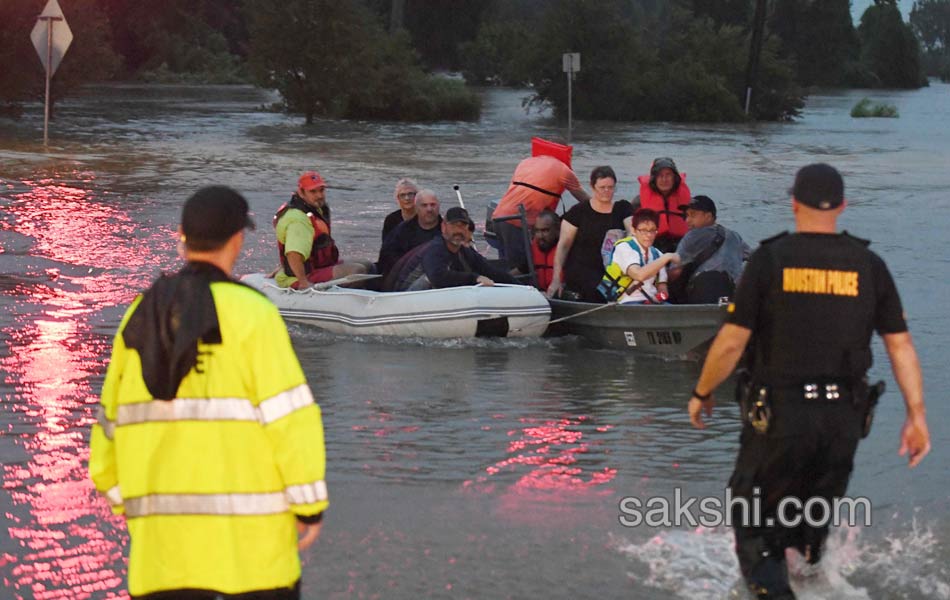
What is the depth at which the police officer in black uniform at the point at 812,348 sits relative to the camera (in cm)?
530

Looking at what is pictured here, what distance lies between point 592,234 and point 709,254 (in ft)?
3.62

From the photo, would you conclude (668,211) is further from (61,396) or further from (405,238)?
(61,396)

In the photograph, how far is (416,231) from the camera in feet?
45.0

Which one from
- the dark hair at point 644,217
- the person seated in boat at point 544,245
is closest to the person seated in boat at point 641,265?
the dark hair at point 644,217

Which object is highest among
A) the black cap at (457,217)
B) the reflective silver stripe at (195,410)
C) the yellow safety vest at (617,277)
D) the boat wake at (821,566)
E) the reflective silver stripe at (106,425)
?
the reflective silver stripe at (195,410)

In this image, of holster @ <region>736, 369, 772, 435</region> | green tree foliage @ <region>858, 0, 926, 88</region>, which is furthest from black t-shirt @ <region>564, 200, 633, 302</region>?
green tree foliage @ <region>858, 0, 926, 88</region>

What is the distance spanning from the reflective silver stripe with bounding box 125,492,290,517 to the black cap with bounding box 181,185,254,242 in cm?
68

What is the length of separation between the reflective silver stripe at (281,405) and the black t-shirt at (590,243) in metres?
8.43

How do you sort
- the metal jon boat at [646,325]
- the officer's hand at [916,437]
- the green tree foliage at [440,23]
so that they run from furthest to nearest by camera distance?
the green tree foliage at [440,23] → the metal jon boat at [646,325] → the officer's hand at [916,437]

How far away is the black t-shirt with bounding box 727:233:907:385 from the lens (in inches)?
208

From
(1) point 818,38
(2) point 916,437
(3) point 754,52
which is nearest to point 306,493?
(2) point 916,437

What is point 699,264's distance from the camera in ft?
39.5

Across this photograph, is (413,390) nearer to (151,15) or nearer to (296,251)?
(296,251)

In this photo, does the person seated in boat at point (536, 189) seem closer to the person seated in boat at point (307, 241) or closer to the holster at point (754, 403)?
the person seated in boat at point (307, 241)
